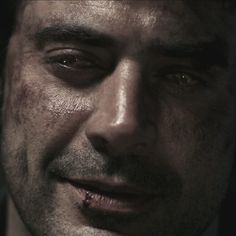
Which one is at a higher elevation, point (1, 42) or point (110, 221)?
point (1, 42)

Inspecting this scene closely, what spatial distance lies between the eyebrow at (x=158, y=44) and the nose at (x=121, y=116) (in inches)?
3.1

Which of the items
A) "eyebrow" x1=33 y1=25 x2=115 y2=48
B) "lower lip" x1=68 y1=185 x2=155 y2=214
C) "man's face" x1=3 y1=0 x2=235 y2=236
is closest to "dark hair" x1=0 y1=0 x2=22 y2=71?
"man's face" x1=3 y1=0 x2=235 y2=236

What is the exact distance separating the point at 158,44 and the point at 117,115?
226mm

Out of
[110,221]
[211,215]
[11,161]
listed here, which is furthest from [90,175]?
[211,215]

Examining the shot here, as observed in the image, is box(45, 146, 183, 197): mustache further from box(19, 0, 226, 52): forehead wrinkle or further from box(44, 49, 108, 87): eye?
box(19, 0, 226, 52): forehead wrinkle

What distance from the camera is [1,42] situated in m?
2.16

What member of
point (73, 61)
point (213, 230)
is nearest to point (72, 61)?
point (73, 61)

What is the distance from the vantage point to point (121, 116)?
5.97 feet

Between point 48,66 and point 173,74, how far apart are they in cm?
35

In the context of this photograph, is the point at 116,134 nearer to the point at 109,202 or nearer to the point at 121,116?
the point at 121,116

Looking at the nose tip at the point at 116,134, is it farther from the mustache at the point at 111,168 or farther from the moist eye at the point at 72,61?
the moist eye at the point at 72,61

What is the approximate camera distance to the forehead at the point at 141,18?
6.15ft

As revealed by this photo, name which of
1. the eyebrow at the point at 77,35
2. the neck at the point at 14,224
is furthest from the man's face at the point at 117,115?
the neck at the point at 14,224

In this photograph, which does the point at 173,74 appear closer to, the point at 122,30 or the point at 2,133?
the point at 122,30
